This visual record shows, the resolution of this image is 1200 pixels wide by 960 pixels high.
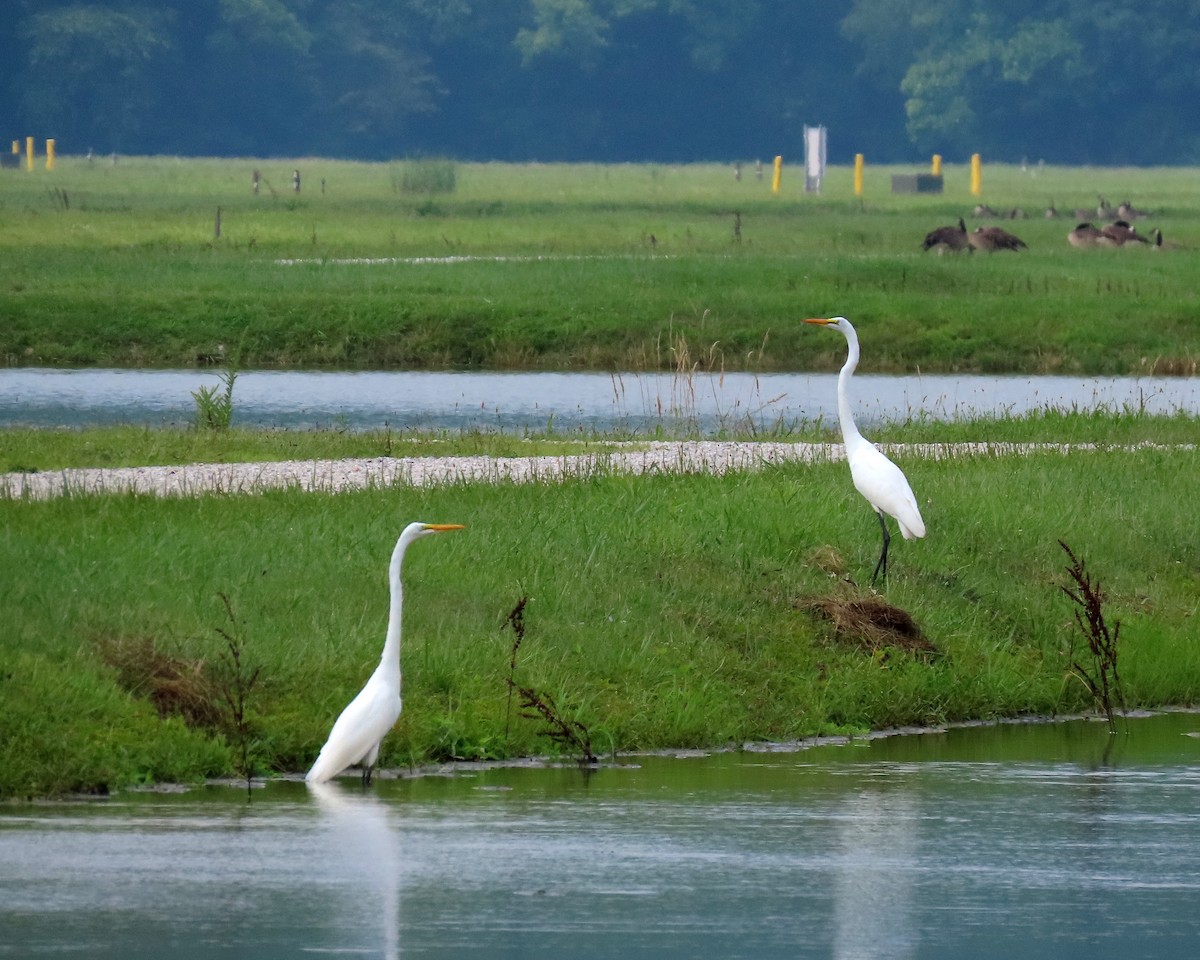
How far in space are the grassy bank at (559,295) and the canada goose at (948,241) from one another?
748 mm

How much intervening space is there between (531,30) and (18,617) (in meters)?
101

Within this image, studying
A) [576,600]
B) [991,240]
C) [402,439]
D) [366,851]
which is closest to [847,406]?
[576,600]

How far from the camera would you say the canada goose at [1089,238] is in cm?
4641

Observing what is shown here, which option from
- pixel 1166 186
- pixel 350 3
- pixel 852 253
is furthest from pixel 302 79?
pixel 852 253

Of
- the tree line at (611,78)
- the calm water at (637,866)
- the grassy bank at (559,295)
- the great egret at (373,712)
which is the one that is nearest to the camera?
the calm water at (637,866)

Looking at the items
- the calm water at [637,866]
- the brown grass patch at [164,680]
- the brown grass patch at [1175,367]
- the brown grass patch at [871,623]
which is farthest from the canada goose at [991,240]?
the brown grass patch at [164,680]

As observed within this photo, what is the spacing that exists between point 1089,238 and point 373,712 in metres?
38.4

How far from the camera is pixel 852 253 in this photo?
45188mm

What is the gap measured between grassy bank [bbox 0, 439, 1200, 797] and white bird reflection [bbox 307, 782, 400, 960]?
0.63m

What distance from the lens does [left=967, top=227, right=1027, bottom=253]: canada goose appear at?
45.2 metres

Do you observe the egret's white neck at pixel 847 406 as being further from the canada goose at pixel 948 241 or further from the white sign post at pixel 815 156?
the white sign post at pixel 815 156

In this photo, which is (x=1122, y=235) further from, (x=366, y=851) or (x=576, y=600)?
(x=366, y=851)

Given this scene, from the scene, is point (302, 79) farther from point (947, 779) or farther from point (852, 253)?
point (947, 779)

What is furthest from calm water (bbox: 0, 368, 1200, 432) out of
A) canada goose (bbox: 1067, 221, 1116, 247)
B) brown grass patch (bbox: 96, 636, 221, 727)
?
canada goose (bbox: 1067, 221, 1116, 247)
